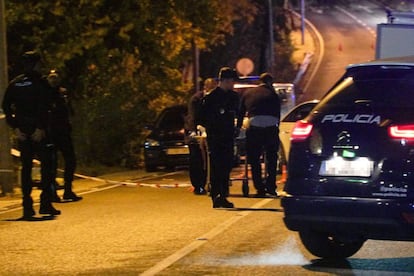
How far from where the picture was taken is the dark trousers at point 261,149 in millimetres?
12445

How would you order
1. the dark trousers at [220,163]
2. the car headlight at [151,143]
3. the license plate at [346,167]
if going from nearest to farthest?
the license plate at [346,167]
the dark trousers at [220,163]
the car headlight at [151,143]

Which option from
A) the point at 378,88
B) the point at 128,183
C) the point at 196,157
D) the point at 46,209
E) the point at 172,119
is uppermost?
the point at 378,88

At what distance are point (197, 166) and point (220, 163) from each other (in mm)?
1858

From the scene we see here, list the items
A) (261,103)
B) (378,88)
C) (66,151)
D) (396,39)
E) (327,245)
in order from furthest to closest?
1. (396,39)
2. (66,151)
3. (261,103)
4. (327,245)
5. (378,88)

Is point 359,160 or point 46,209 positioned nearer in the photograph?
point 359,160

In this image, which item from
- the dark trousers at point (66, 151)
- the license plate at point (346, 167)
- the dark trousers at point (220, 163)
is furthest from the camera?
the dark trousers at point (66, 151)

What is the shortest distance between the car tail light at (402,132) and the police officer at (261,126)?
216 inches

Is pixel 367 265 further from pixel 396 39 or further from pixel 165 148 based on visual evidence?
pixel 165 148

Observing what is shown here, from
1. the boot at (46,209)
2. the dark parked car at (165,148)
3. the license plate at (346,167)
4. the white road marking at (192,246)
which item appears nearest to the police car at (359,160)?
the license plate at (346,167)

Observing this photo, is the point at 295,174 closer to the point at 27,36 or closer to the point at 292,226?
the point at 292,226

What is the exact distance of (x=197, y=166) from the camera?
13.3m

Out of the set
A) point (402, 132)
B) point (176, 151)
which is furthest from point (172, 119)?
point (402, 132)

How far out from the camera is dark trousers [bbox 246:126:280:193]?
1245 centimetres

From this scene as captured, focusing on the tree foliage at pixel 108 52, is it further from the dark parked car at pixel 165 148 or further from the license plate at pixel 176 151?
the license plate at pixel 176 151
